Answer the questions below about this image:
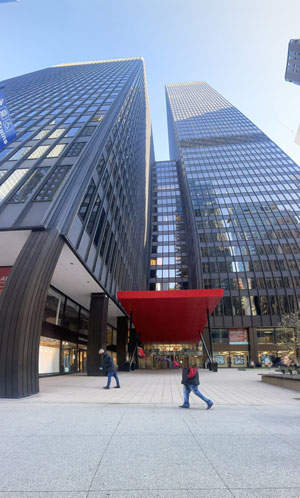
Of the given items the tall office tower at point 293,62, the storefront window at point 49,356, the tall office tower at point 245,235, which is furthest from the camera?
the tall office tower at point 293,62

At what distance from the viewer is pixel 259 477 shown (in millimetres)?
3244

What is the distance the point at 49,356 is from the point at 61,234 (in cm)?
1161

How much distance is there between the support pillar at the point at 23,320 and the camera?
9875 millimetres

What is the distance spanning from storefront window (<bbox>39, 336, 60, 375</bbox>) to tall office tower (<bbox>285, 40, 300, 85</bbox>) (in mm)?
128269

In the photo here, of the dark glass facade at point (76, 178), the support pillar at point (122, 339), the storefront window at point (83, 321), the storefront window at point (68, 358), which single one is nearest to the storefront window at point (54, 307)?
the storefront window at point (68, 358)

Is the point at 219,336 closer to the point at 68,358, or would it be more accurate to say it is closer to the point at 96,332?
the point at 68,358

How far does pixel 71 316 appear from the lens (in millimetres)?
24875

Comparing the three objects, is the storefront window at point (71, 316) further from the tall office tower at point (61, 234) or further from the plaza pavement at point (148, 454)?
the plaza pavement at point (148, 454)

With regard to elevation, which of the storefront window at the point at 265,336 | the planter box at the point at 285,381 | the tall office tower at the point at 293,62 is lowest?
the planter box at the point at 285,381

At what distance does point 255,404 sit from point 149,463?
6997 mm

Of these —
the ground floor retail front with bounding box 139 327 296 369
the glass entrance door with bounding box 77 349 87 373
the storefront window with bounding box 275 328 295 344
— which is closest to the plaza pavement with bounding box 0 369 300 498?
the glass entrance door with bounding box 77 349 87 373

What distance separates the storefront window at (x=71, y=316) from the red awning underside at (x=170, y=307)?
5.26m

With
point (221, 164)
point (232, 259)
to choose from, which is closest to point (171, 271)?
point (232, 259)

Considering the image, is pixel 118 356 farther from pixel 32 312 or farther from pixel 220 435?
pixel 220 435
